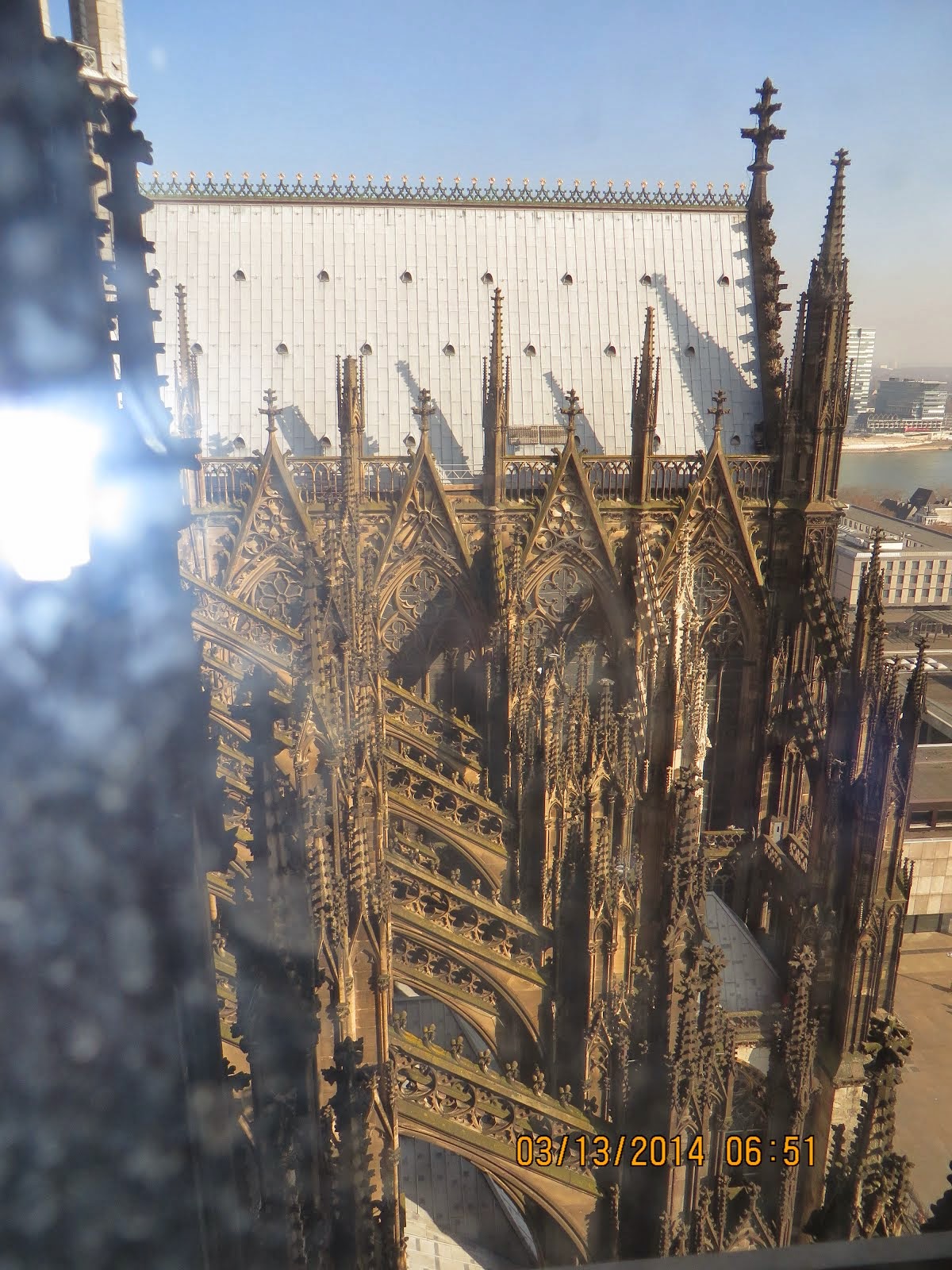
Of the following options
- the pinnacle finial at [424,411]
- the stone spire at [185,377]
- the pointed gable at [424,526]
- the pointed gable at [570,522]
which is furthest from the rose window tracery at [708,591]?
the stone spire at [185,377]

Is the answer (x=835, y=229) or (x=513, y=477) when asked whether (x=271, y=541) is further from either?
(x=835, y=229)

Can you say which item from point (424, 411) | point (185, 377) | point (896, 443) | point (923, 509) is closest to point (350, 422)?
point (424, 411)

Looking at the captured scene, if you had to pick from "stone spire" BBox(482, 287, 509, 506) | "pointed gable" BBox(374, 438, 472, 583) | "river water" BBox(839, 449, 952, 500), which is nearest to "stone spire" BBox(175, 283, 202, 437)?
"pointed gable" BBox(374, 438, 472, 583)

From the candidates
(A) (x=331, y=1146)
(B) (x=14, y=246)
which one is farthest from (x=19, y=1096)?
(A) (x=331, y=1146)

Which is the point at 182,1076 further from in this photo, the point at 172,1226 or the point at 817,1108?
the point at 817,1108

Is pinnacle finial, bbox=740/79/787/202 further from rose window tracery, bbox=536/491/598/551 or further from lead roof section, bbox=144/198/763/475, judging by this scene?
rose window tracery, bbox=536/491/598/551

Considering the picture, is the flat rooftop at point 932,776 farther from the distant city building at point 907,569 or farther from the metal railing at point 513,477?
the distant city building at point 907,569
